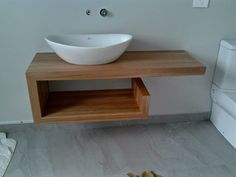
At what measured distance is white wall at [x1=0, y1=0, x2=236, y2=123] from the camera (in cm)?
158

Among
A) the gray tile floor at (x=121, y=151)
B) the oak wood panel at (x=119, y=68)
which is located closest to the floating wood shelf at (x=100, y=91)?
the oak wood panel at (x=119, y=68)

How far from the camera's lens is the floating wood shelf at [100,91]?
1392 mm

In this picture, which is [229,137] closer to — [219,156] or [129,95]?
[219,156]

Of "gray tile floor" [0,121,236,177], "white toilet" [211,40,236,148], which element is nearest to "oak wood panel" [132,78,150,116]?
"gray tile floor" [0,121,236,177]

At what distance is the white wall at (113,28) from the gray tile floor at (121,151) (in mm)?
Answer: 294

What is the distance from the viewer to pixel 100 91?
1.83 metres

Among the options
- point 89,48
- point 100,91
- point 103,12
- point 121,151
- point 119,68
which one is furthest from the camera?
point 100,91

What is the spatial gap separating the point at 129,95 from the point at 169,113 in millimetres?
481

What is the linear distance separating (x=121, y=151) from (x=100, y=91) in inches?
19.2

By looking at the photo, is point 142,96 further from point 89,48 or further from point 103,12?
point 103,12

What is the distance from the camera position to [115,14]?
163 cm

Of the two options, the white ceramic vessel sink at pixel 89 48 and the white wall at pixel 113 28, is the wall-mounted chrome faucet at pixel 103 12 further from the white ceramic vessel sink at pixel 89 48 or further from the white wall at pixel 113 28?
the white ceramic vessel sink at pixel 89 48

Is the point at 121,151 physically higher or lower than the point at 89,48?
lower

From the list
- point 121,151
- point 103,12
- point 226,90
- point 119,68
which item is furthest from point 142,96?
point 226,90
